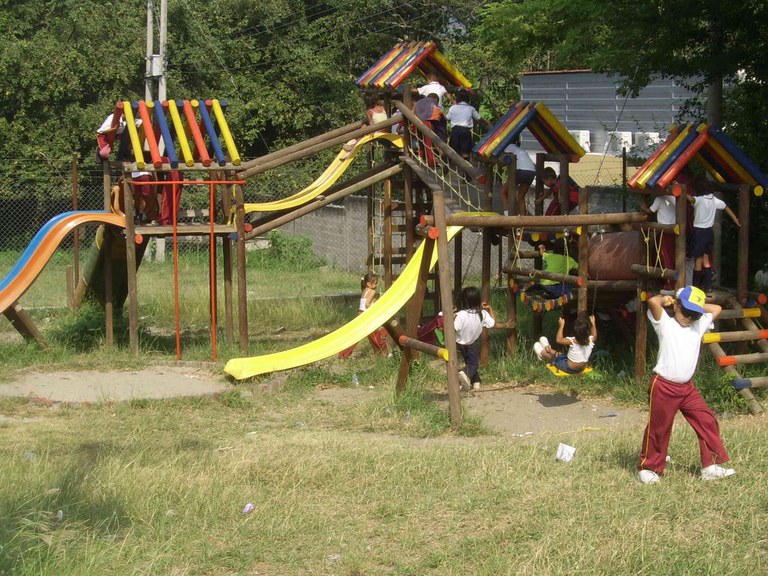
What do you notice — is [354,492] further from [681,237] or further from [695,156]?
[695,156]

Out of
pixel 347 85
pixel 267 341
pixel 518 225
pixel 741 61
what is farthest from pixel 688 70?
pixel 347 85

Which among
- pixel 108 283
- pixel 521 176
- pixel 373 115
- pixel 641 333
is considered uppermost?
pixel 373 115

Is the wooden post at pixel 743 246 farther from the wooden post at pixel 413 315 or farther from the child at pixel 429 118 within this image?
the child at pixel 429 118

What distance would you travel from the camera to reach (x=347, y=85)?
31125 millimetres

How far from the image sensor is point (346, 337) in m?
11.8

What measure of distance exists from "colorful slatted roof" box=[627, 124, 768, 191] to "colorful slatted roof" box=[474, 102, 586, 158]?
1834 millimetres

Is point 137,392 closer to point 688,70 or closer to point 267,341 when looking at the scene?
point 267,341

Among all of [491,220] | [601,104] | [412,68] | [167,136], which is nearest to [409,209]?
[412,68]

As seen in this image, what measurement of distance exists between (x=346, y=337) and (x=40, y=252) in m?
4.71

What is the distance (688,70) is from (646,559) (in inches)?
331

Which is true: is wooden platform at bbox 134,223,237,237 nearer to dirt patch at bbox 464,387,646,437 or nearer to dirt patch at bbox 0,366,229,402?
dirt patch at bbox 0,366,229,402

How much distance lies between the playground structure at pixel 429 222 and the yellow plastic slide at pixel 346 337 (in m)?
0.02

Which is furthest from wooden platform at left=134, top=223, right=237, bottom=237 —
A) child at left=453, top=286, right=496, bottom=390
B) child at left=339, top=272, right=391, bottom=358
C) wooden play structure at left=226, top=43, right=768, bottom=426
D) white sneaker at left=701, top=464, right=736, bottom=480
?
white sneaker at left=701, top=464, right=736, bottom=480

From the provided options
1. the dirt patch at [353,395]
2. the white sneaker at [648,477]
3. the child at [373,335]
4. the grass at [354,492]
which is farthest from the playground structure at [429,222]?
the white sneaker at [648,477]
